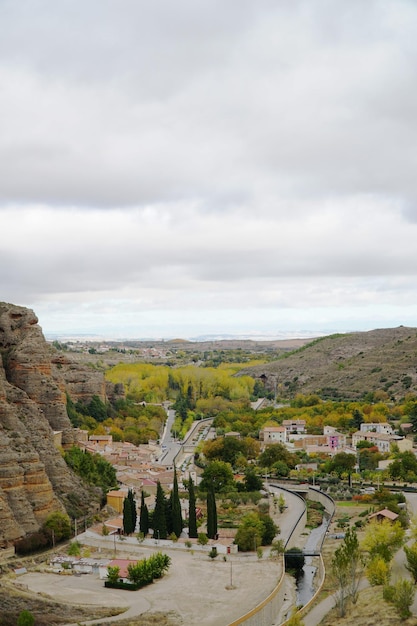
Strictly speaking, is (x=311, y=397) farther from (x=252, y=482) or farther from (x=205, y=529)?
(x=205, y=529)

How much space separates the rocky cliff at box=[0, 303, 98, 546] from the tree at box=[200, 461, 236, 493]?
1068 centimetres

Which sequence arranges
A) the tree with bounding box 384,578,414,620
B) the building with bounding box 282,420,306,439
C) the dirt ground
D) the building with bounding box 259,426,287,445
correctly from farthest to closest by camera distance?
the building with bounding box 282,420,306,439
the building with bounding box 259,426,287,445
the dirt ground
the tree with bounding box 384,578,414,620

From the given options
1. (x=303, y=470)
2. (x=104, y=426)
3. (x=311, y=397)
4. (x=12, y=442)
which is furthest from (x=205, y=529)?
(x=311, y=397)

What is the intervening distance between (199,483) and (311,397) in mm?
46669

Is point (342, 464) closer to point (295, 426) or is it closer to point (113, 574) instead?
point (295, 426)

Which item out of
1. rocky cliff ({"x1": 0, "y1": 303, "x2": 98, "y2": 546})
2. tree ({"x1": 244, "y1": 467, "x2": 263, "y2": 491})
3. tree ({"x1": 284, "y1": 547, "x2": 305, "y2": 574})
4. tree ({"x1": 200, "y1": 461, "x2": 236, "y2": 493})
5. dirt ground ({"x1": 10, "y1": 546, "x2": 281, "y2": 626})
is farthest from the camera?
tree ({"x1": 244, "y1": 467, "x2": 263, "y2": 491})

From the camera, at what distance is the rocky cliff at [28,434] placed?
128 feet

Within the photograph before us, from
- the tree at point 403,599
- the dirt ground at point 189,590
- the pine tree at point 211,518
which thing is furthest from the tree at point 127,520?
the tree at point 403,599

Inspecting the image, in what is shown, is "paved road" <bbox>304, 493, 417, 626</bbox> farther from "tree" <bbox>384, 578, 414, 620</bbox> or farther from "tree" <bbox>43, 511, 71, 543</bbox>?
"tree" <bbox>43, 511, 71, 543</bbox>

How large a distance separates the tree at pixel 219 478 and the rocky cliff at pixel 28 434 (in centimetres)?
1068

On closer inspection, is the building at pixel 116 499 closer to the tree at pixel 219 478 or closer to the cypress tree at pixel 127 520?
the cypress tree at pixel 127 520

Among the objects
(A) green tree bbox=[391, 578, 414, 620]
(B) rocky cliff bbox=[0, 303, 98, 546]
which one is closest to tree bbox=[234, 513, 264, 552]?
(B) rocky cliff bbox=[0, 303, 98, 546]

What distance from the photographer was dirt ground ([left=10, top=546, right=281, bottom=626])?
31.4 meters

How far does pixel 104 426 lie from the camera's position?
75.4 m
